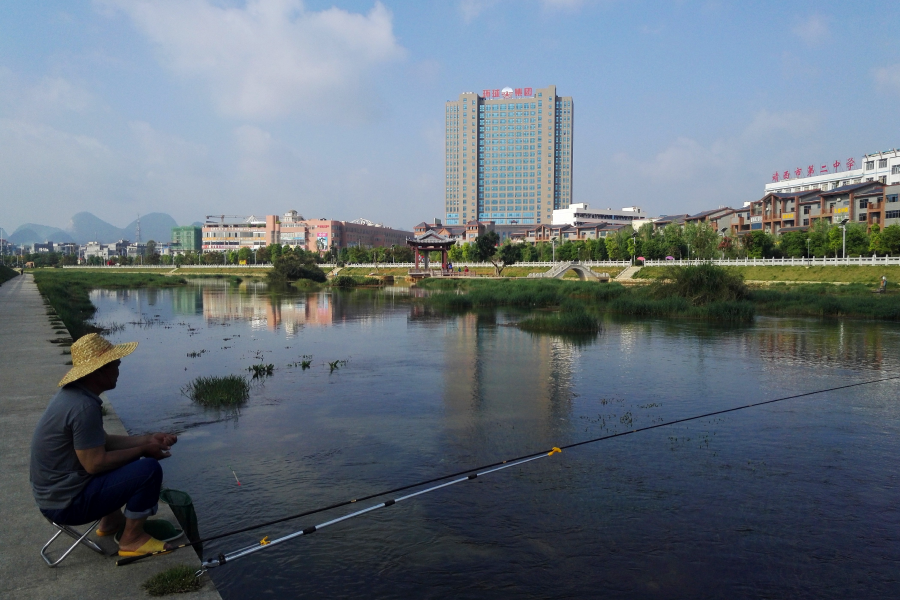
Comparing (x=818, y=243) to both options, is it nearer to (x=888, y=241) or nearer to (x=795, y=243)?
(x=795, y=243)

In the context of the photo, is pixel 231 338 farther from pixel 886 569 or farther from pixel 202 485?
pixel 886 569

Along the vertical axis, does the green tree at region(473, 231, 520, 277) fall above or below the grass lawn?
above

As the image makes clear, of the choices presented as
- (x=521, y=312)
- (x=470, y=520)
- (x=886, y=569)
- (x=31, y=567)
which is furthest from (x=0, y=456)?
(x=521, y=312)

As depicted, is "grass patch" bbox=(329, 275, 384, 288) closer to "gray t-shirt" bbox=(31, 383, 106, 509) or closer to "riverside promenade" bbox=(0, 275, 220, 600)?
"riverside promenade" bbox=(0, 275, 220, 600)

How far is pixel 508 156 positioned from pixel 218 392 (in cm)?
14535

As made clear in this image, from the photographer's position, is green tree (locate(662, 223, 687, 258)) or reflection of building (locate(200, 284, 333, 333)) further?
green tree (locate(662, 223, 687, 258))

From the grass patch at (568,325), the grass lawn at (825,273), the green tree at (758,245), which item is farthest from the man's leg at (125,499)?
the green tree at (758,245)

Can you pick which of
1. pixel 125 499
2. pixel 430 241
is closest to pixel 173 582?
pixel 125 499

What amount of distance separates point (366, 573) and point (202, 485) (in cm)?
252

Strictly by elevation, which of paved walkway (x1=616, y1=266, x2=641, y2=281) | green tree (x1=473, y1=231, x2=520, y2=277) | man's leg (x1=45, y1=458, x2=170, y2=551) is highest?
green tree (x1=473, y1=231, x2=520, y2=277)

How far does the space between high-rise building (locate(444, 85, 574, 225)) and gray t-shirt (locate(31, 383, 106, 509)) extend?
145693mm

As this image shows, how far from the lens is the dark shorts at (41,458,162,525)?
3.59 metres

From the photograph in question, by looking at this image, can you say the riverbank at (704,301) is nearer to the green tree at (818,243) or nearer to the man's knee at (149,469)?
the green tree at (818,243)

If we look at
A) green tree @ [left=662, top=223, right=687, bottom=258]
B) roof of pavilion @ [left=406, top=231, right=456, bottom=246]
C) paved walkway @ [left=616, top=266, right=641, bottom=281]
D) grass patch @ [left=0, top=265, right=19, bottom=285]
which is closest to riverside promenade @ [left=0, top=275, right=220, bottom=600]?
grass patch @ [left=0, top=265, right=19, bottom=285]
